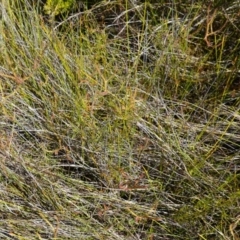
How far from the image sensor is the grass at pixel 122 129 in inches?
62.7

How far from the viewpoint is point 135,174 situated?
1.65 metres

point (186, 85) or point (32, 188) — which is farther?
point (186, 85)

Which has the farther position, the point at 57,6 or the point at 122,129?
the point at 57,6

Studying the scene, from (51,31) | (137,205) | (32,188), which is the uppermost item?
(51,31)

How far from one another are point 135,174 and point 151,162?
6cm

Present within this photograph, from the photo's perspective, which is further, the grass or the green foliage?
the green foliage

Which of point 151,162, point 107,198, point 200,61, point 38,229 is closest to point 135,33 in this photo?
point 200,61

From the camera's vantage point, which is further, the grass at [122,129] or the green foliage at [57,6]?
the green foliage at [57,6]

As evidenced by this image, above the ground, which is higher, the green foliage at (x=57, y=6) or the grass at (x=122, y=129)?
the green foliage at (x=57, y=6)

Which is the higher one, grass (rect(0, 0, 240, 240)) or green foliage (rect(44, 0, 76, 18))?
green foliage (rect(44, 0, 76, 18))

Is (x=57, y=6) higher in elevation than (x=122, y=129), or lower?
higher

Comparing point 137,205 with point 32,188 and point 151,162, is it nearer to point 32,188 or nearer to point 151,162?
point 151,162

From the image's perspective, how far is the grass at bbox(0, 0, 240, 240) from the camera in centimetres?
159

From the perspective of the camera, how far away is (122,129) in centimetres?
168
